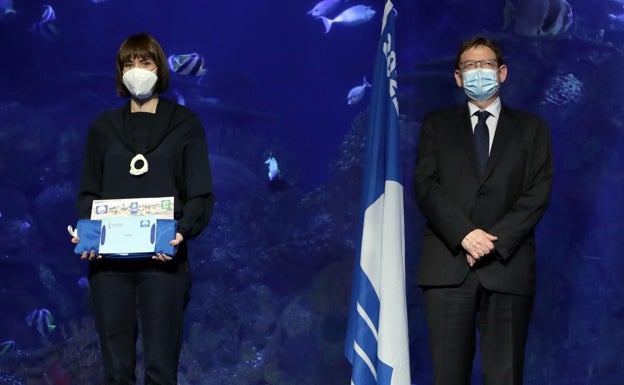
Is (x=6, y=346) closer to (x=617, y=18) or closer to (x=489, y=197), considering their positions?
(x=489, y=197)

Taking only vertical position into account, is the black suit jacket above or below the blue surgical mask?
below

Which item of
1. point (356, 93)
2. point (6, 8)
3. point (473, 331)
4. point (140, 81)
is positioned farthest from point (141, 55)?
point (6, 8)

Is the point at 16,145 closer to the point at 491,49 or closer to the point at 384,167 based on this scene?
the point at 384,167

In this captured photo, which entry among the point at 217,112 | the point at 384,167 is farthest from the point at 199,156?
the point at 217,112

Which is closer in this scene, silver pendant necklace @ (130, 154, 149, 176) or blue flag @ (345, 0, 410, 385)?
silver pendant necklace @ (130, 154, 149, 176)

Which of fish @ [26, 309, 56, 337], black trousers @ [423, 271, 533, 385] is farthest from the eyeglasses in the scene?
fish @ [26, 309, 56, 337]

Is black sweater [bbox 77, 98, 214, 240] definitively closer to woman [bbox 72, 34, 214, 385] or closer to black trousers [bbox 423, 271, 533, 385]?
woman [bbox 72, 34, 214, 385]

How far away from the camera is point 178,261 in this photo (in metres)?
3.78

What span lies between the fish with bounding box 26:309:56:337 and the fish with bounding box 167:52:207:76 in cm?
163

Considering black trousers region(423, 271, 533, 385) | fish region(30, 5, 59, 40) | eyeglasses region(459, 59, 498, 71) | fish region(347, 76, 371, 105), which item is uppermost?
fish region(30, 5, 59, 40)

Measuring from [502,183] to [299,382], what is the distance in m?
2.30

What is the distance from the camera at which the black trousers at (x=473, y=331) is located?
12.9 ft

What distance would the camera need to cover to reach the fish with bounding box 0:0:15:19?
5.89 metres

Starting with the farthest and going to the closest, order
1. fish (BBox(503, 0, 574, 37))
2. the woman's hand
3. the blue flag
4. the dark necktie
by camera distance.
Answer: fish (BBox(503, 0, 574, 37))
the blue flag
the dark necktie
the woman's hand
